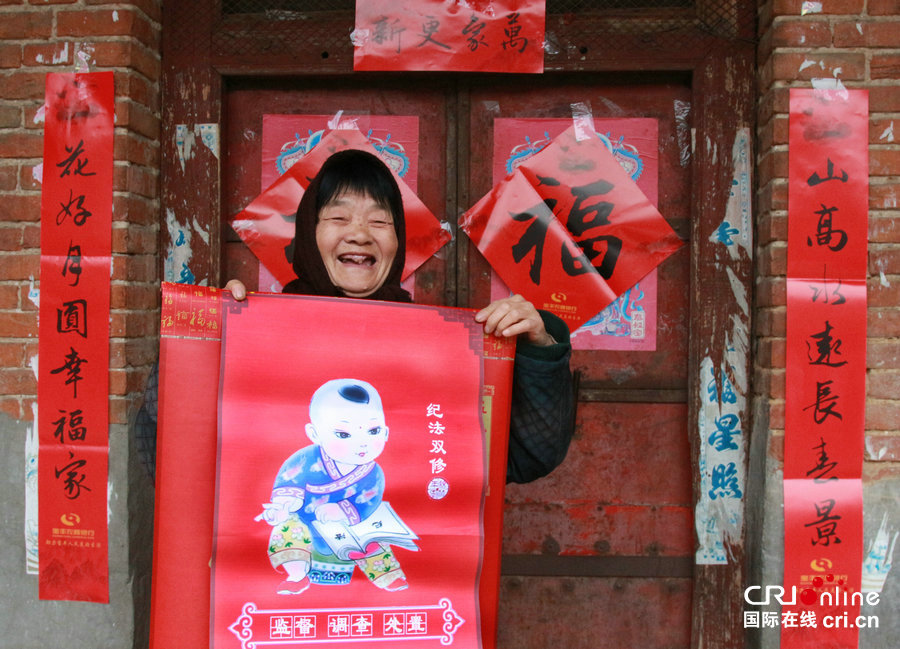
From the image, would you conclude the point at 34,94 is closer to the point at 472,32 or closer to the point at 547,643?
the point at 472,32

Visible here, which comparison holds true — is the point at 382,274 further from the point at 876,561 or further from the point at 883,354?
the point at 876,561

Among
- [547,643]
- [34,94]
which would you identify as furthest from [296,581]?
[34,94]

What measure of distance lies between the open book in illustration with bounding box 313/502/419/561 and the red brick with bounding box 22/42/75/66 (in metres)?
1.67

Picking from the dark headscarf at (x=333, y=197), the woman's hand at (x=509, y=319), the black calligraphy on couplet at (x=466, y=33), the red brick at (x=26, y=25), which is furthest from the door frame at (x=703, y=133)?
the woman's hand at (x=509, y=319)

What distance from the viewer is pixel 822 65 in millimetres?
1809

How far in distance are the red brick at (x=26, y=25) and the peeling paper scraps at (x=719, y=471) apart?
2.27m

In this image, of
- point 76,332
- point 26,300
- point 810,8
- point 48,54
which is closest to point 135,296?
point 76,332

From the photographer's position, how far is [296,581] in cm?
114

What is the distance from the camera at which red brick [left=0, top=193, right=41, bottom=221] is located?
1.92m

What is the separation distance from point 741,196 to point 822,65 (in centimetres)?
41

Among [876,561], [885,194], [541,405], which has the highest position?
[885,194]

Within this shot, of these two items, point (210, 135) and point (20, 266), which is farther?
point (210, 135)

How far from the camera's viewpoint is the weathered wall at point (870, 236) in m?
1.80

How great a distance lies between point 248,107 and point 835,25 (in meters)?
1.81
